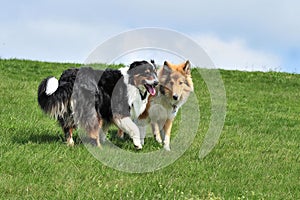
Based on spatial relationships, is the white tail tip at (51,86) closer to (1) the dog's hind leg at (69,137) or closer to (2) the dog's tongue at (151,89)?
(1) the dog's hind leg at (69,137)

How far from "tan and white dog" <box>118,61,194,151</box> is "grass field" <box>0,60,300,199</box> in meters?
0.30

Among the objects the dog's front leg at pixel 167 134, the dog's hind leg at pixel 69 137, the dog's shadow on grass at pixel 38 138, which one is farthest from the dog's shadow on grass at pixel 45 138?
the dog's front leg at pixel 167 134

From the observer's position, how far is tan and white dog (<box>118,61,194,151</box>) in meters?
7.99

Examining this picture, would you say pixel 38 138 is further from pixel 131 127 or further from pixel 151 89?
pixel 151 89

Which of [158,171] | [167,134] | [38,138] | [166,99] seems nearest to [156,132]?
[167,134]

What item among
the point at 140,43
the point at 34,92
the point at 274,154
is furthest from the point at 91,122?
the point at 34,92

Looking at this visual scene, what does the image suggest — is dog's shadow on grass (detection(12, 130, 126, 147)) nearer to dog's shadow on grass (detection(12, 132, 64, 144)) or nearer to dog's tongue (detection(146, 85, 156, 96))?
dog's shadow on grass (detection(12, 132, 64, 144))

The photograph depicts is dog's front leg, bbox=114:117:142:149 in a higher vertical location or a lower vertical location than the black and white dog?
lower

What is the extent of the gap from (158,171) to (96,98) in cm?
171

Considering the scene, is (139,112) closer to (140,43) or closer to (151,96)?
(151,96)

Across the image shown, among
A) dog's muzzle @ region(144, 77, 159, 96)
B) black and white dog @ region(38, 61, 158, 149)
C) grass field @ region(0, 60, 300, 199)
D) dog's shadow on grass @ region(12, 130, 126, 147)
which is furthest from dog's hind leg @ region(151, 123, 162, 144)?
dog's muzzle @ region(144, 77, 159, 96)

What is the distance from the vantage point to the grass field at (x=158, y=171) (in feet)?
19.2

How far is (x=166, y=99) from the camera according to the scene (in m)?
8.40

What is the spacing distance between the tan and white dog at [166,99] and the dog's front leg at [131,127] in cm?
43
